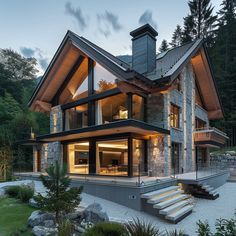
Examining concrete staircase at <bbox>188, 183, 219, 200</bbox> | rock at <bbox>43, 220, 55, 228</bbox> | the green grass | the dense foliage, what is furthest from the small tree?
the dense foliage

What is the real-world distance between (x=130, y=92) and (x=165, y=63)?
549 cm

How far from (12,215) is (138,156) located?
7.53 meters

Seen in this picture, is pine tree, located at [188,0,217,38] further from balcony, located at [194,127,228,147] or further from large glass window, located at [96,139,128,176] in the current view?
large glass window, located at [96,139,128,176]

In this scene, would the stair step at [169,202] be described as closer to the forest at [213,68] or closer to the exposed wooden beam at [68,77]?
the exposed wooden beam at [68,77]

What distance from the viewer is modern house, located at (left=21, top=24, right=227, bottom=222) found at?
1333cm

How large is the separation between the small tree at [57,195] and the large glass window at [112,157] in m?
5.59

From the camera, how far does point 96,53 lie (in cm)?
1459

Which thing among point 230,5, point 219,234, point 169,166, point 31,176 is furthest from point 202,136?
point 230,5

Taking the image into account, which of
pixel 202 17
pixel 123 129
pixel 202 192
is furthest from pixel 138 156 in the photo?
pixel 202 17

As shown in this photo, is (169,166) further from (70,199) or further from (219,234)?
(219,234)

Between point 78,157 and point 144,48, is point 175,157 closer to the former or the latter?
point 78,157

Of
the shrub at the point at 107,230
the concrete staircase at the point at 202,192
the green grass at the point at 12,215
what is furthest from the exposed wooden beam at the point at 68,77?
the shrub at the point at 107,230

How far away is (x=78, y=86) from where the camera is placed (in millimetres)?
17625

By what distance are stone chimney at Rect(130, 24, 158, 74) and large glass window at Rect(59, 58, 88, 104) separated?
12.2ft
